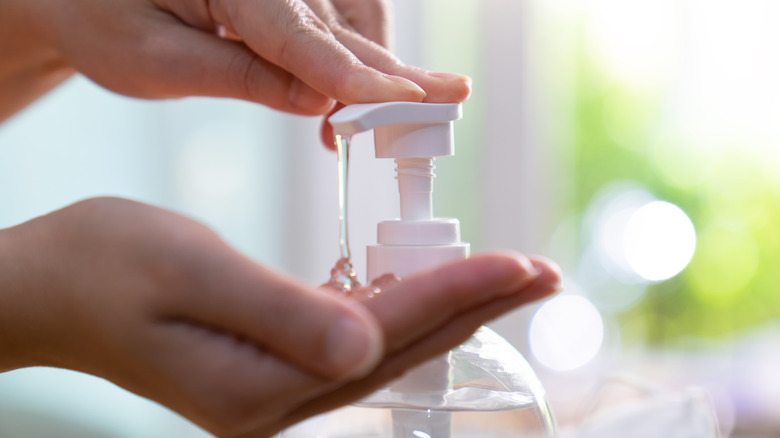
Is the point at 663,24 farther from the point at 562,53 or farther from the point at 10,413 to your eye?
the point at 10,413

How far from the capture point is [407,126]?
44 centimetres

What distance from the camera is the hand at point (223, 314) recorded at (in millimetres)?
298

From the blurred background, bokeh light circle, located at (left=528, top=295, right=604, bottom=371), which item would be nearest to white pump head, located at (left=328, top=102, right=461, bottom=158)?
the blurred background

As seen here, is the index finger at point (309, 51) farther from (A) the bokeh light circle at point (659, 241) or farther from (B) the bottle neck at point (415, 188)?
(A) the bokeh light circle at point (659, 241)

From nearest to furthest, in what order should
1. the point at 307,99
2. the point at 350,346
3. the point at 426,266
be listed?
the point at 350,346
the point at 426,266
the point at 307,99

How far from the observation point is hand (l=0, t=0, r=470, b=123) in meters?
0.56

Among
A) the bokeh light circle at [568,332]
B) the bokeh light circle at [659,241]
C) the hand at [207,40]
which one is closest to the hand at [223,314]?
the hand at [207,40]

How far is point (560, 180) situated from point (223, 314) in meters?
1.35

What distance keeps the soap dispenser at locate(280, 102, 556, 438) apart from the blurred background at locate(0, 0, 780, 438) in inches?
10.2

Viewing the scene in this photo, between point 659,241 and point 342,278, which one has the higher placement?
point 342,278

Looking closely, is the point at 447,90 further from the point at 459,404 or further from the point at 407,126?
the point at 459,404

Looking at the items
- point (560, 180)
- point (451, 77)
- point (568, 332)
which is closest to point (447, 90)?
point (451, 77)

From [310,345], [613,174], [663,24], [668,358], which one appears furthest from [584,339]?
[310,345]

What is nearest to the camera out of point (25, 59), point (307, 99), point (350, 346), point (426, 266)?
point (350, 346)
